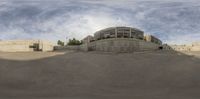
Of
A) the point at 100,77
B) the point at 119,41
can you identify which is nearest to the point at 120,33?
the point at 119,41

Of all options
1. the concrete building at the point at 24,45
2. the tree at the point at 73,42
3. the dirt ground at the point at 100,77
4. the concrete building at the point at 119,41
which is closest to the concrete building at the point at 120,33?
the concrete building at the point at 119,41

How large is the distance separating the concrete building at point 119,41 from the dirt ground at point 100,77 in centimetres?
2003

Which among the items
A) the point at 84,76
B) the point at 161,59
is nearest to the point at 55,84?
the point at 84,76

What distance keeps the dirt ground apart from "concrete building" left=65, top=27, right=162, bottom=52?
20.0 meters

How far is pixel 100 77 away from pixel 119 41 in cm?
3188

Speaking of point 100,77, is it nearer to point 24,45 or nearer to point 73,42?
point 24,45

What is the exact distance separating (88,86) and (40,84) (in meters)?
4.47

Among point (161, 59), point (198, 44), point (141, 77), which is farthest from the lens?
point (198, 44)

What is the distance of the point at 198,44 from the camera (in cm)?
7600

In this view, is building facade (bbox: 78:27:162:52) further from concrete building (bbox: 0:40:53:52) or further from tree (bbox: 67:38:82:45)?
tree (bbox: 67:38:82:45)

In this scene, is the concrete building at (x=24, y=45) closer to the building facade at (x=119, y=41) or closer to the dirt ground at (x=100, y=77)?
the building facade at (x=119, y=41)

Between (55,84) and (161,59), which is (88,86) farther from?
(161,59)

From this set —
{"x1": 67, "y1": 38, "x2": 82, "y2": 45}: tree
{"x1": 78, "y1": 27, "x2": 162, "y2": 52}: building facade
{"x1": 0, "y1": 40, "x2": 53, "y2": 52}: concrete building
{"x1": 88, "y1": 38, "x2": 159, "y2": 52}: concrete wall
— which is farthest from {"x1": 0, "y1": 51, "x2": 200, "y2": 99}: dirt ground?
{"x1": 67, "y1": 38, "x2": 82, "y2": 45}: tree

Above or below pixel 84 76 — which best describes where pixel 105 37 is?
above
